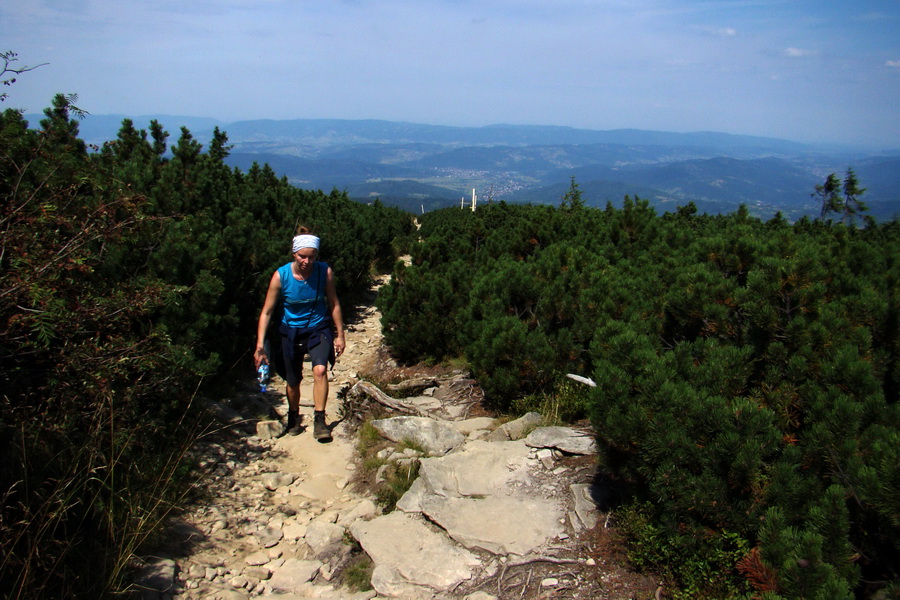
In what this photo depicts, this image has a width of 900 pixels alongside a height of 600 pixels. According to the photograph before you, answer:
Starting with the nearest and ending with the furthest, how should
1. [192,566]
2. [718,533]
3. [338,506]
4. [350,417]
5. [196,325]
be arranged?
[718,533] → [192,566] → [338,506] → [196,325] → [350,417]

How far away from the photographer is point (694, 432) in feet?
8.72

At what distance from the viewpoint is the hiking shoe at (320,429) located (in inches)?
205

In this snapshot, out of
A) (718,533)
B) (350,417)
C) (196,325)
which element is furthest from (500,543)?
(196,325)

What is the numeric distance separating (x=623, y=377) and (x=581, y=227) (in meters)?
5.72

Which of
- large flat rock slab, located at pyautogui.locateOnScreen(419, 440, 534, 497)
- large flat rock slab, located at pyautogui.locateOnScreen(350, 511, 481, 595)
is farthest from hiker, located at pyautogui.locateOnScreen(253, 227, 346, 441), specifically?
large flat rock slab, located at pyautogui.locateOnScreen(350, 511, 481, 595)

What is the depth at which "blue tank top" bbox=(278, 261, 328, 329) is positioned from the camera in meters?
4.84

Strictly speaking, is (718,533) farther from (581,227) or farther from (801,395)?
(581,227)

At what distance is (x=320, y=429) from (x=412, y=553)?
2224 millimetres

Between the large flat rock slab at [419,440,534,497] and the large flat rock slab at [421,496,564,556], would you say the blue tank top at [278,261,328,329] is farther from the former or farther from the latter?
the large flat rock slab at [421,496,564,556]

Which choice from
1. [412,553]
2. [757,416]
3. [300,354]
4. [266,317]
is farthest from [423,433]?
[757,416]

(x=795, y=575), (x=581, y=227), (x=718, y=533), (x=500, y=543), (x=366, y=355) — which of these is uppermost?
(x=581, y=227)

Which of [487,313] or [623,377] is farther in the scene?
[487,313]

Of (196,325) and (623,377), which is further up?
(623,377)

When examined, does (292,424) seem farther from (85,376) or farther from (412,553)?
(85,376)
